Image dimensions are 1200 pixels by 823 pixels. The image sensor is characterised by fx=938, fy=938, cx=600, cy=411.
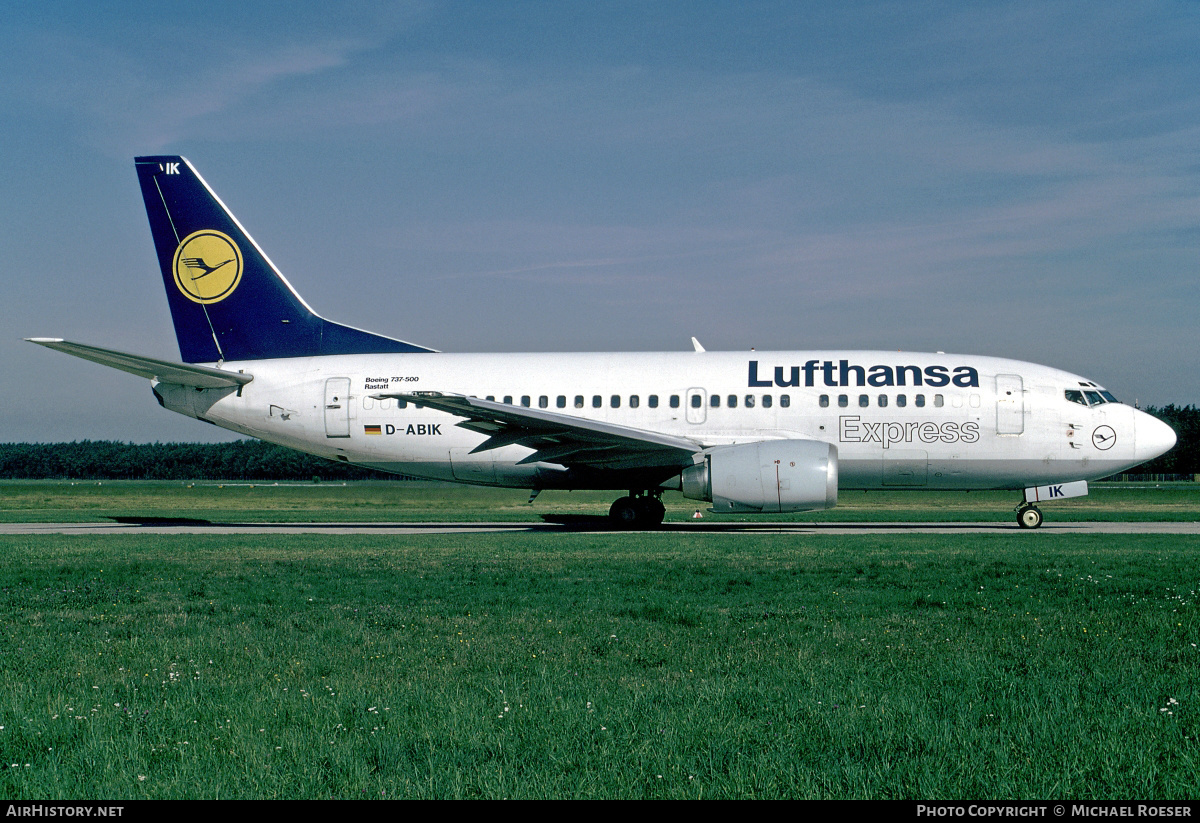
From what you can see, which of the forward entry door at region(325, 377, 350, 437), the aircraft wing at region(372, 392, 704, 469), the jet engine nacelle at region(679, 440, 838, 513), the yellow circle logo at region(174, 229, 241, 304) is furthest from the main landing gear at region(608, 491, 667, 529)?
the yellow circle logo at region(174, 229, 241, 304)

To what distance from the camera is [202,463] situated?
8700 centimetres

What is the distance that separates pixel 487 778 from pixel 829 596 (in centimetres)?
576

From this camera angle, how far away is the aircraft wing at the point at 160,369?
59.1 ft

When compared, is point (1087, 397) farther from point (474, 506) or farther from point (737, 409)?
point (474, 506)

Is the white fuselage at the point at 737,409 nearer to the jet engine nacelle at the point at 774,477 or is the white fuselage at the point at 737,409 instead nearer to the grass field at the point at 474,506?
the jet engine nacelle at the point at 774,477

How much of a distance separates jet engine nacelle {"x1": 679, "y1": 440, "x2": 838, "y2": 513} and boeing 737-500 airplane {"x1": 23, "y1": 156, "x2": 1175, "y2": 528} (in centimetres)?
3

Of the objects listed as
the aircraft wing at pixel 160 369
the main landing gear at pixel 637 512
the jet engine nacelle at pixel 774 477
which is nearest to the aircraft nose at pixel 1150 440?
the jet engine nacelle at pixel 774 477

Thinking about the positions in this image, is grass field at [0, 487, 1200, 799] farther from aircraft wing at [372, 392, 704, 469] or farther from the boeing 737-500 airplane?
the boeing 737-500 airplane

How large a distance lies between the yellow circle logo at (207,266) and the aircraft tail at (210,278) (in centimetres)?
2

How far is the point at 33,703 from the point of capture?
16.9 feet

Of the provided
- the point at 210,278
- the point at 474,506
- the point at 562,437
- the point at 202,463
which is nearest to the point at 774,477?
the point at 562,437

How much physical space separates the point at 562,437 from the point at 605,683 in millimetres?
13411
